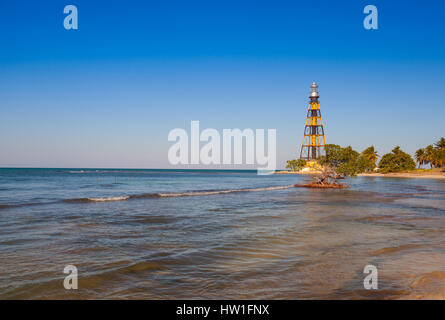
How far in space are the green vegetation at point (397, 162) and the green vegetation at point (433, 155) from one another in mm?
7824

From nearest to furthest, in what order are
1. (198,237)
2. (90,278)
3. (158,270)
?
(90,278)
(158,270)
(198,237)

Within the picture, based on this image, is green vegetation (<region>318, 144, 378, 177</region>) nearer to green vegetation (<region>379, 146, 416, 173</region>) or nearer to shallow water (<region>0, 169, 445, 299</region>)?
shallow water (<region>0, 169, 445, 299</region>)

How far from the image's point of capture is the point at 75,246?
8.91 metres

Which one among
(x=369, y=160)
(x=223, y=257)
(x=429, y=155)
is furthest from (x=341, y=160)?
(x=429, y=155)

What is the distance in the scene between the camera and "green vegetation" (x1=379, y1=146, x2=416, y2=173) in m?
89.8

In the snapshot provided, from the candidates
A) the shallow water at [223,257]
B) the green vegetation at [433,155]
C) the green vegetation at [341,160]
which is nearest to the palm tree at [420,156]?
the green vegetation at [433,155]

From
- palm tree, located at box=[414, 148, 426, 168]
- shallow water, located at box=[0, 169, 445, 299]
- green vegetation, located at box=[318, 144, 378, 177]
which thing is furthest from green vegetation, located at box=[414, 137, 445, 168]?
shallow water, located at box=[0, 169, 445, 299]

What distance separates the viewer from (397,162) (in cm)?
9106

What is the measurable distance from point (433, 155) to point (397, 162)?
13415 mm

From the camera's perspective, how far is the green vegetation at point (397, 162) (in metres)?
89.8
